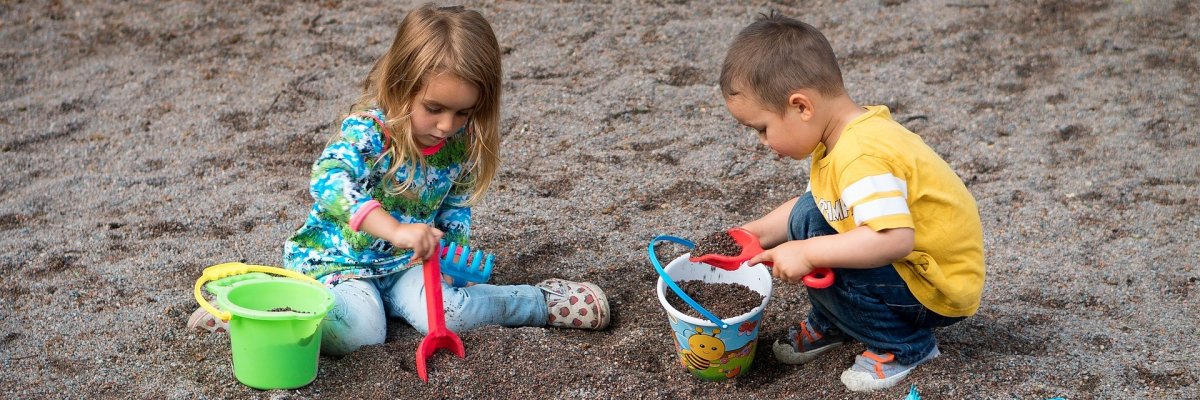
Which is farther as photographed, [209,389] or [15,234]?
[15,234]

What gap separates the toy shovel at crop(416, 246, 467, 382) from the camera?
239cm

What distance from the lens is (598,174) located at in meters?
3.66

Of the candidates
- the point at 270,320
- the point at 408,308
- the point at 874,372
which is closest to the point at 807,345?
the point at 874,372

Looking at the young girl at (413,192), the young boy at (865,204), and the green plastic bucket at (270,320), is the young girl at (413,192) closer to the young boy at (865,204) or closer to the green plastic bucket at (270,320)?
the green plastic bucket at (270,320)

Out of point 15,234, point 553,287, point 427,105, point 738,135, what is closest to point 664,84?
point 738,135

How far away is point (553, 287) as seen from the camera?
278cm

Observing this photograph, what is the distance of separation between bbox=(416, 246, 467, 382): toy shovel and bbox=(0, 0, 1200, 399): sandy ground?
4 cm

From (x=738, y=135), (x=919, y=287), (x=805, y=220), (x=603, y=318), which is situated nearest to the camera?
(x=919, y=287)

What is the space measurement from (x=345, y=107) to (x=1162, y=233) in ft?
9.85

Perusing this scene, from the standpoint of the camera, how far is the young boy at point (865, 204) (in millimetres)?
2102

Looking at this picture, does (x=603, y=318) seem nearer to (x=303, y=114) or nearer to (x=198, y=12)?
(x=303, y=114)

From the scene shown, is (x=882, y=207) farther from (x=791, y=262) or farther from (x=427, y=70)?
(x=427, y=70)

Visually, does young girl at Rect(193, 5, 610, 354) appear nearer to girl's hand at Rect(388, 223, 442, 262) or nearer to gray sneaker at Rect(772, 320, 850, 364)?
girl's hand at Rect(388, 223, 442, 262)

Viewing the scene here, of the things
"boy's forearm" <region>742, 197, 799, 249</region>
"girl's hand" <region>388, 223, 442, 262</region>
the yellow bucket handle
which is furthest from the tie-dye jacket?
"boy's forearm" <region>742, 197, 799, 249</region>
